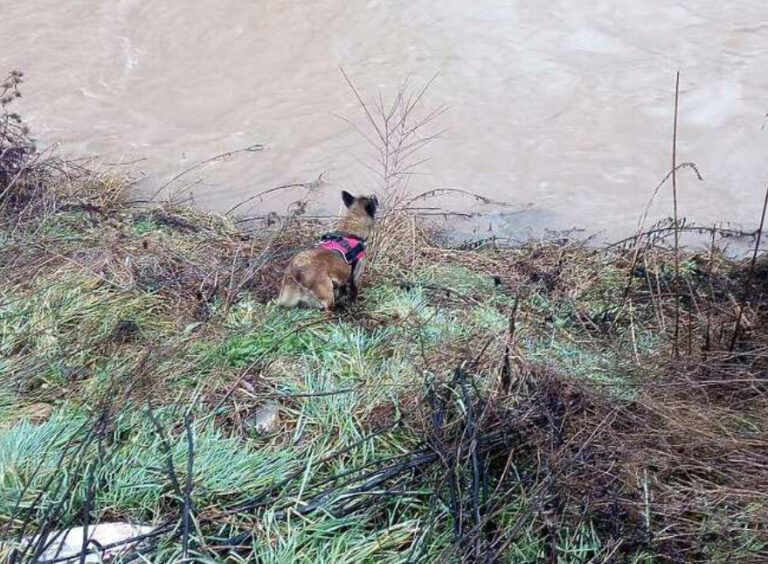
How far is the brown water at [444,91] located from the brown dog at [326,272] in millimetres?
2997

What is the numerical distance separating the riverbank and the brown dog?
0.13 meters

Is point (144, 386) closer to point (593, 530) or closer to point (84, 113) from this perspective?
point (593, 530)

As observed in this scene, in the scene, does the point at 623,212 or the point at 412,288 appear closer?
the point at 412,288

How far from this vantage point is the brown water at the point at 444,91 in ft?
30.9

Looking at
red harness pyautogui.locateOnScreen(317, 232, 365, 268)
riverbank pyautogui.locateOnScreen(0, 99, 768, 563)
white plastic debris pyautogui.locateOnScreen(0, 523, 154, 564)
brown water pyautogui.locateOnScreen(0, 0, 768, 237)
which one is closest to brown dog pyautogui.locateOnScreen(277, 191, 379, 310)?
red harness pyautogui.locateOnScreen(317, 232, 365, 268)

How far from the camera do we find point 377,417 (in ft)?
13.9

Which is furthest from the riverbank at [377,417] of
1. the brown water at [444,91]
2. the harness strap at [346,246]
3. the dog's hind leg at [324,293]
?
the brown water at [444,91]

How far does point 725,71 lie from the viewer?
37.9ft

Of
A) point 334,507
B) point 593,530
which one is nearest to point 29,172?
point 334,507

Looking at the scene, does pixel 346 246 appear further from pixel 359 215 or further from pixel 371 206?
pixel 371 206

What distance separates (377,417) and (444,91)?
304 inches

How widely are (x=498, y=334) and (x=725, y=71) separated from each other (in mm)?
8512

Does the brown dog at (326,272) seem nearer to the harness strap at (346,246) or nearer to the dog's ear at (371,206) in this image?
the harness strap at (346,246)

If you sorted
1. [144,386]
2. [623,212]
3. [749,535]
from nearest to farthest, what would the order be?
1. [749,535]
2. [144,386]
3. [623,212]
